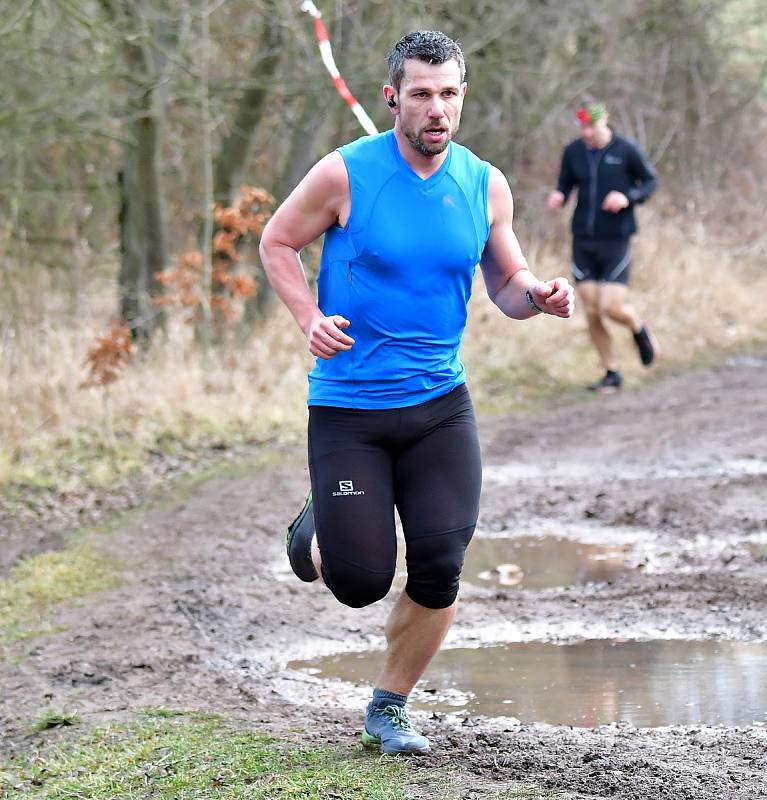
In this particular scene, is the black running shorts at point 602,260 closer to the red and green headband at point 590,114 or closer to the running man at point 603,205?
the running man at point 603,205

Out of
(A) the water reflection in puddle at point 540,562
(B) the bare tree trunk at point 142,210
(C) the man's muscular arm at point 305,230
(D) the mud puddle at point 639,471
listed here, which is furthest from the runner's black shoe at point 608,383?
(C) the man's muscular arm at point 305,230

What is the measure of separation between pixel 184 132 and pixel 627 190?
583 cm

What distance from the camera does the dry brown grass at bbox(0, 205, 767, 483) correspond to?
34.3 ft

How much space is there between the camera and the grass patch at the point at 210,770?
4.06 meters

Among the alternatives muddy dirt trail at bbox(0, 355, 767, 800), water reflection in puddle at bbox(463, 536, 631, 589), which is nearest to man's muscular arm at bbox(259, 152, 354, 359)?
muddy dirt trail at bbox(0, 355, 767, 800)

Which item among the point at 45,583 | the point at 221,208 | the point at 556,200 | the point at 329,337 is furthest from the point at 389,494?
the point at 221,208

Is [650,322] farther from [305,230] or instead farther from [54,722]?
[305,230]

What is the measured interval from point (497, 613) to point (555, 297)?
2486 mm

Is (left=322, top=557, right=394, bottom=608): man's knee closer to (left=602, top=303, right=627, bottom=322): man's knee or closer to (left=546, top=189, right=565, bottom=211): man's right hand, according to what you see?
(left=546, top=189, right=565, bottom=211): man's right hand

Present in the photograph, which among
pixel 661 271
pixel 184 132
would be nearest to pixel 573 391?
pixel 661 271

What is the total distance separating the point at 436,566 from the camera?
4.36 metres

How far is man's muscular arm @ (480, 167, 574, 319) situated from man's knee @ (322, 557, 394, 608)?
97 cm

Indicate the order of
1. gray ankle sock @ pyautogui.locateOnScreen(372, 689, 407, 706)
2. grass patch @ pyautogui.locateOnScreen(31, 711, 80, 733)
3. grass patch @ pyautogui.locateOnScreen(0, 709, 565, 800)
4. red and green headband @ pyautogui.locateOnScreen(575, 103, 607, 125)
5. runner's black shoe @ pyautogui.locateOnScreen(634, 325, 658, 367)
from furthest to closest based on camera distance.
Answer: runner's black shoe @ pyautogui.locateOnScreen(634, 325, 658, 367) < red and green headband @ pyautogui.locateOnScreen(575, 103, 607, 125) < grass patch @ pyautogui.locateOnScreen(31, 711, 80, 733) < gray ankle sock @ pyautogui.locateOnScreen(372, 689, 407, 706) < grass patch @ pyautogui.locateOnScreen(0, 709, 565, 800)

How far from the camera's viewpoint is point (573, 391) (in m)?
13.4
